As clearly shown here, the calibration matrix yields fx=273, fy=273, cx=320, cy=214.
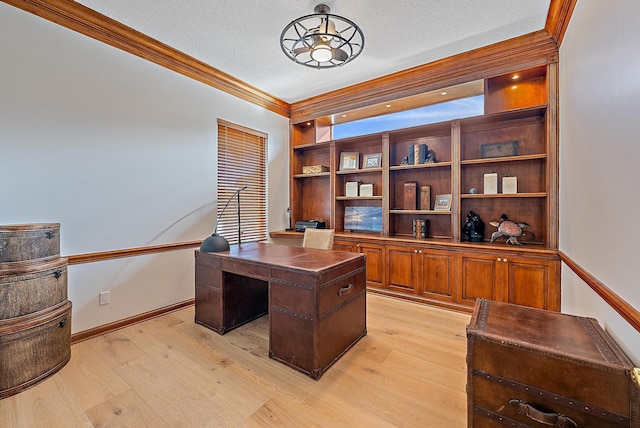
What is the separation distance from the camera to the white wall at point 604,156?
1.15m

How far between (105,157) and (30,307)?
1.39 m

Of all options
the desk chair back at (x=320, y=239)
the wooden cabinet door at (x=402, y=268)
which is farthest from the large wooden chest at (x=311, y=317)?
the wooden cabinet door at (x=402, y=268)

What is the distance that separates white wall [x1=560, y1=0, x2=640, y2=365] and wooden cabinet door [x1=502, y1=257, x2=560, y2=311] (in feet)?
1.01

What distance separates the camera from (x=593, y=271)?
1.67 metres

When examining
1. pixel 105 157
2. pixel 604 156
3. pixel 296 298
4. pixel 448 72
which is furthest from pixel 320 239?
pixel 448 72

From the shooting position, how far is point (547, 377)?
1089 mm

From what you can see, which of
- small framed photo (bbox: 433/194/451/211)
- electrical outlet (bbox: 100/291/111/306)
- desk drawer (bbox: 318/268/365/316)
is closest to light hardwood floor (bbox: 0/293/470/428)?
electrical outlet (bbox: 100/291/111/306)

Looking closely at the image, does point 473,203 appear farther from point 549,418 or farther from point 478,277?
point 549,418

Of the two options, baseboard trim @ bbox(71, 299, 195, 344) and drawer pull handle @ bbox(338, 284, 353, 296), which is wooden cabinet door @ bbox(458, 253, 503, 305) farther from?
baseboard trim @ bbox(71, 299, 195, 344)

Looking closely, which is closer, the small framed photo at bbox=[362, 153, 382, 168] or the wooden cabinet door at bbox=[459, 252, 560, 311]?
the wooden cabinet door at bbox=[459, 252, 560, 311]


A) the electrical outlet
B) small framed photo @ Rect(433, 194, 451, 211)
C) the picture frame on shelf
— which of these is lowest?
the electrical outlet

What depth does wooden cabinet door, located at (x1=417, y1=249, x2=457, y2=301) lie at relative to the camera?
314cm

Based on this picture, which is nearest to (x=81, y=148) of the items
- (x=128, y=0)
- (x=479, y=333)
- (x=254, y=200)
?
(x=128, y=0)

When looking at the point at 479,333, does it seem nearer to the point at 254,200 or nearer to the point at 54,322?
the point at 54,322
